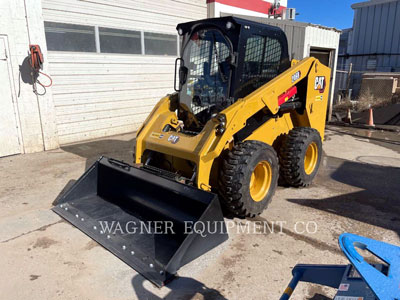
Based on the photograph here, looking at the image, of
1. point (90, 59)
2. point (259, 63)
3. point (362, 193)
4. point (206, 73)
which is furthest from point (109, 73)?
point (362, 193)

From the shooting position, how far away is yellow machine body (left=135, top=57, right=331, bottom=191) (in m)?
3.43

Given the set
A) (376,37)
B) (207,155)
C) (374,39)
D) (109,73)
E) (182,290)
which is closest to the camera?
(182,290)

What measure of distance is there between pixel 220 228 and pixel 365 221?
1915 mm

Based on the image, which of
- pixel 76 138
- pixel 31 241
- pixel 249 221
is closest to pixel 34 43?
pixel 76 138

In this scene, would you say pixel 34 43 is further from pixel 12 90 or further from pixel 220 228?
pixel 220 228

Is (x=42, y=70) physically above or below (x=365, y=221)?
above

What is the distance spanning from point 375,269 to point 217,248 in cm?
194

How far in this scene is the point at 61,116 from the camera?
23.4 feet

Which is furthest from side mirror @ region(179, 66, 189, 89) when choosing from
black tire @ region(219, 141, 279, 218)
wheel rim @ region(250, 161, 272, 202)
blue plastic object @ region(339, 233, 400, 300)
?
blue plastic object @ region(339, 233, 400, 300)

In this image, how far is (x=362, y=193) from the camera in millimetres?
4594

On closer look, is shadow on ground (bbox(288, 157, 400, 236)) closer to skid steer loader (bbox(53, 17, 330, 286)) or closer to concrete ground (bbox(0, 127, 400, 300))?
concrete ground (bbox(0, 127, 400, 300))

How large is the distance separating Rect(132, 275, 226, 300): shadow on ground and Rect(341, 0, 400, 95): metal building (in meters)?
16.1

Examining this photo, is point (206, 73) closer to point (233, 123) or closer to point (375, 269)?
point (233, 123)

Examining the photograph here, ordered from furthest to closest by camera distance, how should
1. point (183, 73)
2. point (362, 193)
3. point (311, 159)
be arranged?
point (311, 159), point (362, 193), point (183, 73)
